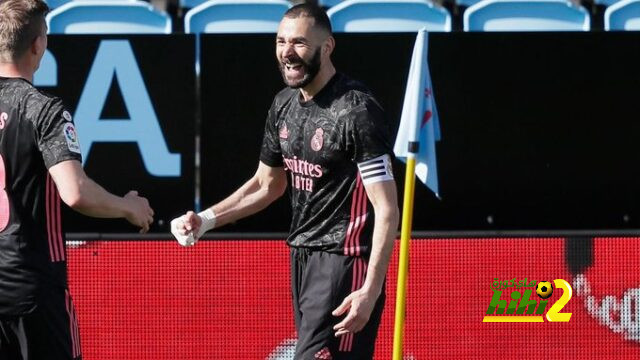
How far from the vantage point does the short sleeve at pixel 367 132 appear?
4543 millimetres

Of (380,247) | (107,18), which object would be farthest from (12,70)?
(107,18)

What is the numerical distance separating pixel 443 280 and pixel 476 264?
184mm

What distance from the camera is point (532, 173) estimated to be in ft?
21.8

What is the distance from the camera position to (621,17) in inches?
330

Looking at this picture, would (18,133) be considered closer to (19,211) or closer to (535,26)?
(19,211)

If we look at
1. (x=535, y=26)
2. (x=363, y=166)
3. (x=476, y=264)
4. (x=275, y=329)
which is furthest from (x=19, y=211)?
(x=535, y=26)

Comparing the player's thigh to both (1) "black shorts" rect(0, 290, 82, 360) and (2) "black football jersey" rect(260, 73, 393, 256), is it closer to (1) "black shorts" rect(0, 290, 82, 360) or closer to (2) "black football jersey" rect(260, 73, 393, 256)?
(1) "black shorts" rect(0, 290, 82, 360)

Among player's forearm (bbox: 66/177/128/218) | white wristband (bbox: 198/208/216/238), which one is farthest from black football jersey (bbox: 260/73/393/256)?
player's forearm (bbox: 66/177/128/218)

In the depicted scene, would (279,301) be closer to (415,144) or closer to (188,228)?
(415,144)

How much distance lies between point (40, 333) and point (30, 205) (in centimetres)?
43

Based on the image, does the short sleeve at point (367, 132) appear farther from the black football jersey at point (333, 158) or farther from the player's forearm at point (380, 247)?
the player's forearm at point (380, 247)

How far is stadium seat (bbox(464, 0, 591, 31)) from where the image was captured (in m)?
8.43

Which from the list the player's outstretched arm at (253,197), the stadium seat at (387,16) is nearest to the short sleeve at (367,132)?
the player's outstretched arm at (253,197)

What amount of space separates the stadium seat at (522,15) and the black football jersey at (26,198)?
4752mm
